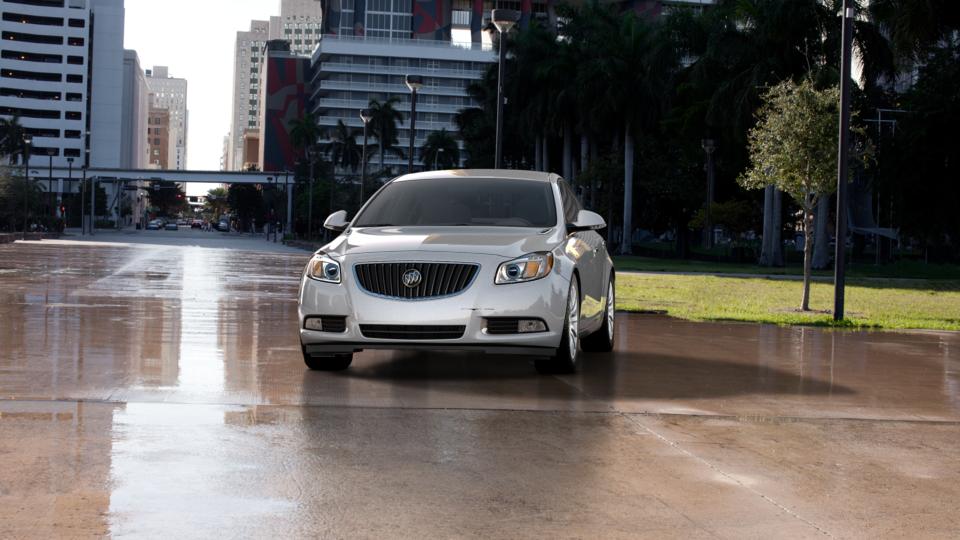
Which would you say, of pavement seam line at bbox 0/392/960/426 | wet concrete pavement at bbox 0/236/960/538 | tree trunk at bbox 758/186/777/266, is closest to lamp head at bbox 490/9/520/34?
wet concrete pavement at bbox 0/236/960/538

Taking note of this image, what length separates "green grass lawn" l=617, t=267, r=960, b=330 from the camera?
18922mm

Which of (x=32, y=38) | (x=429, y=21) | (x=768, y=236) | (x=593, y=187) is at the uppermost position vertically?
(x=429, y=21)

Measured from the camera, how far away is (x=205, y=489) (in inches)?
233

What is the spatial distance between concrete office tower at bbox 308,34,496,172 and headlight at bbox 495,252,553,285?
158014mm

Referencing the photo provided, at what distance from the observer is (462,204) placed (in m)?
11.6

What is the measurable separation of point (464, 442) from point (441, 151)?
13873 centimetres

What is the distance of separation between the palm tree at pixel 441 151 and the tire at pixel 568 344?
12886 cm

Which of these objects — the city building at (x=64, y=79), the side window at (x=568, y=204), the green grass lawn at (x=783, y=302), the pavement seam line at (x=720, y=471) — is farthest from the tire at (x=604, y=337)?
the city building at (x=64, y=79)

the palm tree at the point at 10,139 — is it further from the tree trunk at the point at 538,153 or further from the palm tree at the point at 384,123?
the tree trunk at the point at 538,153

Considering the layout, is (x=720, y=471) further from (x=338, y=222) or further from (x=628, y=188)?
(x=628, y=188)

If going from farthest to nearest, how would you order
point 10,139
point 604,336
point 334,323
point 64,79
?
point 64,79 → point 10,139 → point 604,336 → point 334,323

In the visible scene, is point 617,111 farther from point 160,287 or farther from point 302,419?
point 302,419

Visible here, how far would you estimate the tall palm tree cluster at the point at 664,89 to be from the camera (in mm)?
53438

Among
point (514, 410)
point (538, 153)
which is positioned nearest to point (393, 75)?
point (538, 153)
